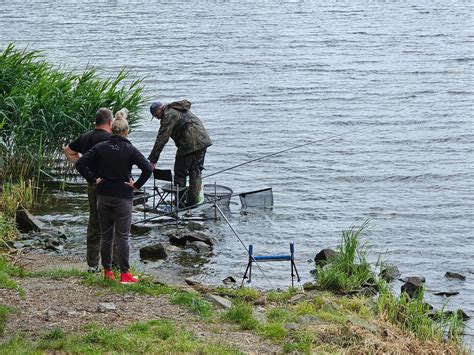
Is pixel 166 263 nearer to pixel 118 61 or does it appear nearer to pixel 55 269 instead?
pixel 55 269

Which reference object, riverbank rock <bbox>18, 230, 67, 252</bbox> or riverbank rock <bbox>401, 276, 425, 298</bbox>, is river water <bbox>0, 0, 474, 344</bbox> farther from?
riverbank rock <bbox>18, 230, 67, 252</bbox>

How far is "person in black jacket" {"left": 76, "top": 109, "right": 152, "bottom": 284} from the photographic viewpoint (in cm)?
1052

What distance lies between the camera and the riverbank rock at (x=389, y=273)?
543 inches

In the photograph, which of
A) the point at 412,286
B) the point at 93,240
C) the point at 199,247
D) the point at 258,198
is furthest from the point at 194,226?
the point at 412,286

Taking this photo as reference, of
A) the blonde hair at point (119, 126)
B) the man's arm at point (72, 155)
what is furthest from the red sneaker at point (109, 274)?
the blonde hair at point (119, 126)

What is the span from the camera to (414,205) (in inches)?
717

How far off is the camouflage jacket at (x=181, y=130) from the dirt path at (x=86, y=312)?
4.57 m

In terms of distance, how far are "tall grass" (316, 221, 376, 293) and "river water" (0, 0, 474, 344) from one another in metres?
0.79

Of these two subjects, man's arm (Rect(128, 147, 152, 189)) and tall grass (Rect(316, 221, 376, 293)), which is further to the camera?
tall grass (Rect(316, 221, 376, 293))

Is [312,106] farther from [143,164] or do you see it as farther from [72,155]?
[143,164]

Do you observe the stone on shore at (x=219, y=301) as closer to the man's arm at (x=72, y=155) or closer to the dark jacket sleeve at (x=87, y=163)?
the dark jacket sleeve at (x=87, y=163)

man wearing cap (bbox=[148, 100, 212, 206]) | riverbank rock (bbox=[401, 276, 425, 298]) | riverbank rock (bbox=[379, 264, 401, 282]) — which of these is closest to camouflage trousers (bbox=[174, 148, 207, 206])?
man wearing cap (bbox=[148, 100, 212, 206])

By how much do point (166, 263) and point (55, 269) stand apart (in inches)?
106

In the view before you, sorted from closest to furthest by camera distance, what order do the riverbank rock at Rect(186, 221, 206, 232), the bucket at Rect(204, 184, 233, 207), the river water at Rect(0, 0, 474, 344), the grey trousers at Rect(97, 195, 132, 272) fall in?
the grey trousers at Rect(97, 195, 132, 272) → the riverbank rock at Rect(186, 221, 206, 232) → the river water at Rect(0, 0, 474, 344) → the bucket at Rect(204, 184, 233, 207)
